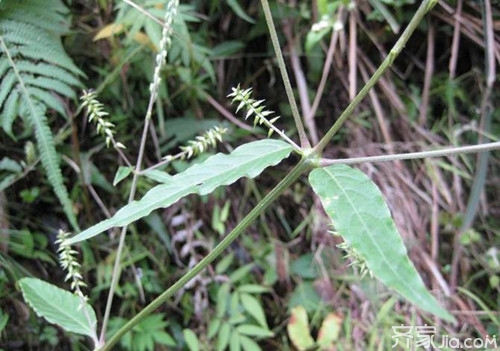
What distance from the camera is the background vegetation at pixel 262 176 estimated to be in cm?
116

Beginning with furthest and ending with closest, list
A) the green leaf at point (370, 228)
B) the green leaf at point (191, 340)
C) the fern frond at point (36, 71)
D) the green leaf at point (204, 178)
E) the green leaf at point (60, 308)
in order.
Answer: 1. the green leaf at point (191, 340)
2. the fern frond at point (36, 71)
3. the green leaf at point (60, 308)
4. the green leaf at point (204, 178)
5. the green leaf at point (370, 228)

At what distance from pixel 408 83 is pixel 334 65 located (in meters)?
0.25

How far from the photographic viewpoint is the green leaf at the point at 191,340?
114 cm

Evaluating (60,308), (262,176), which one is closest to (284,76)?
(60,308)

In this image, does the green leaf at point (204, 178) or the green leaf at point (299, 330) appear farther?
the green leaf at point (299, 330)

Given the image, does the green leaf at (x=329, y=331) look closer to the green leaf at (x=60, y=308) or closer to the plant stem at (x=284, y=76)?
the green leaf at (x=60, y=308)

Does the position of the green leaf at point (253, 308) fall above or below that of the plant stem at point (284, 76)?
below

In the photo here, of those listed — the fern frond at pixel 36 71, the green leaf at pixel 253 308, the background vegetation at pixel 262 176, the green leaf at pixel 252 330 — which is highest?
the fern frond at pixel 36 71

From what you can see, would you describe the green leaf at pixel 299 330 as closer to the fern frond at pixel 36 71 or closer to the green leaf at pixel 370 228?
the fern frond at pixel 36 71

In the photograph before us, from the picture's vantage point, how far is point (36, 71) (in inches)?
39.6

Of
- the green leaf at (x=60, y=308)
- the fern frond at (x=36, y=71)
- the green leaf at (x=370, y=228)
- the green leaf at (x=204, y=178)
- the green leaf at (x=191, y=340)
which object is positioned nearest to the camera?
the green leaf at (x=370, y=228)

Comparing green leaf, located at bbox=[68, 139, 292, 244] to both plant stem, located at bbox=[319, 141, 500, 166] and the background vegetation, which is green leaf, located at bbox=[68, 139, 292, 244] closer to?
plant stem, located at bbox=[319, 141, 500, 166]

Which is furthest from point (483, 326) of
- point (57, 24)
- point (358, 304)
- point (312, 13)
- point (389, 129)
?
point (57, 24)

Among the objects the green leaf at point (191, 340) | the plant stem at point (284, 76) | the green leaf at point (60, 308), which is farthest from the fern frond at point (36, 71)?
the plant stem at point (284, 76)
